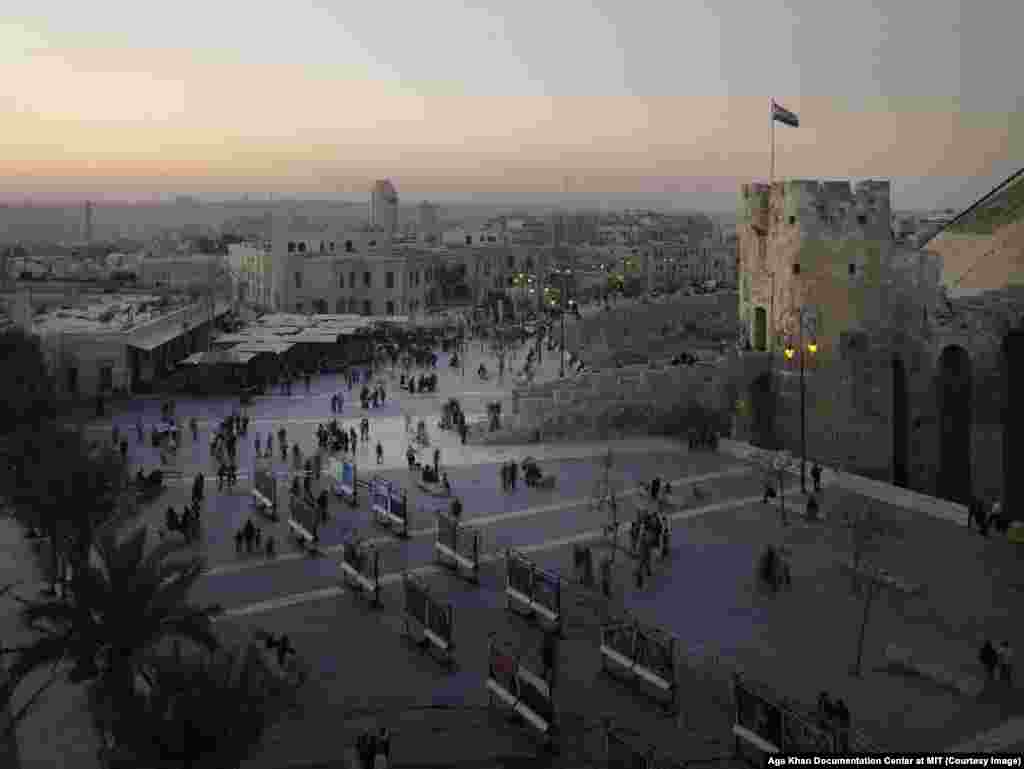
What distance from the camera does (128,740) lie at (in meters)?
8.80

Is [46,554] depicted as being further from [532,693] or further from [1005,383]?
A: [1005,383]

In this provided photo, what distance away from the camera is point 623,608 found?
17234 mm

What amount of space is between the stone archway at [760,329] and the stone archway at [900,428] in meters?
3.79

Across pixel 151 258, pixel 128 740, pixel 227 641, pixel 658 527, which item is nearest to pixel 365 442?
pixel 658 527

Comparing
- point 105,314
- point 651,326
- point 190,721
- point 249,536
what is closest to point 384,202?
point 651,326

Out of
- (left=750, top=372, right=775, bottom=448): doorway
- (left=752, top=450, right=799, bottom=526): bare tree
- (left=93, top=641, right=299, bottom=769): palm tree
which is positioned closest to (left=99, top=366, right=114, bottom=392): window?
(left=750, top=372, right=775, bottom=448): doorway

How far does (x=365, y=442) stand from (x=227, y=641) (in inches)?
570

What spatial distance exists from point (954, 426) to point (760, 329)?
6280 millimetres

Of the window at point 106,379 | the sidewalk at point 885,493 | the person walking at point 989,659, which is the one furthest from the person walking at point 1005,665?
the window at point 106,379

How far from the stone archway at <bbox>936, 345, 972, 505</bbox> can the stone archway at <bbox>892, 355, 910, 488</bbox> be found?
101 centimetres

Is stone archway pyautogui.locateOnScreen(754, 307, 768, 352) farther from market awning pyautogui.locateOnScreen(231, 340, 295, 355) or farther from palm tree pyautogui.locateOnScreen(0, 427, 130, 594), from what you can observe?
palm tree pyautogui.locateOnScreen(0, 427, 130, 594)

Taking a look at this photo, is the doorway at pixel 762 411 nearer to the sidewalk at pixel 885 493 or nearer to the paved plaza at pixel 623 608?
the sidewalk at pixel 885 493

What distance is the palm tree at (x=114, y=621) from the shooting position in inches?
432

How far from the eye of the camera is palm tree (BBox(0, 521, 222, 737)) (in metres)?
11.0
